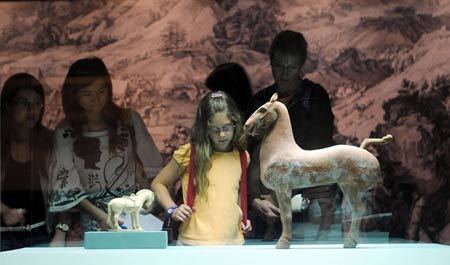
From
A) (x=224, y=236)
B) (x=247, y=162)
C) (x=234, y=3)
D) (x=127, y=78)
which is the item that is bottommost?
(x=224, y=236)

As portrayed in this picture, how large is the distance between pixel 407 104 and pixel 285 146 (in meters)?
0.92

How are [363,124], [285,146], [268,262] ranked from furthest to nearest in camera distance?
[363,124] → [285,146] → [268,262]

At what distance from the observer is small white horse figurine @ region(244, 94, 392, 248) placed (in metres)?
2.23

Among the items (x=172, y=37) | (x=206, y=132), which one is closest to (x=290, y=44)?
(x=172, y=37)

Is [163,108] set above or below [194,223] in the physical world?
above

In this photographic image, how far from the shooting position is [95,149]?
299 cm

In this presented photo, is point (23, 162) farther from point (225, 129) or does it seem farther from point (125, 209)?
point (225, 129)

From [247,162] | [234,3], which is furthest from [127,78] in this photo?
[247,162]

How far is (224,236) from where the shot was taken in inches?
102

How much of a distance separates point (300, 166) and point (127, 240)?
0.56m

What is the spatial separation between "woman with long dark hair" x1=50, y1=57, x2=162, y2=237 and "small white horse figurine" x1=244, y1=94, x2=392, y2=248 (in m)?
0.73

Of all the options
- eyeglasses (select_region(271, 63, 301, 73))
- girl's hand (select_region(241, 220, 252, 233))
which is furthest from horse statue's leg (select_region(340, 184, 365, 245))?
eyeglasses (select_region(271, 63, 301, 73))

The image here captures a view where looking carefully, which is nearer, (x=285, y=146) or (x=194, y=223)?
(x=285, y=146)

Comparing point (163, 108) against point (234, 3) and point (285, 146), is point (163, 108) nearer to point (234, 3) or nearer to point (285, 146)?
point (234, 3)
